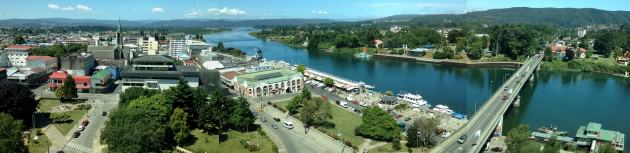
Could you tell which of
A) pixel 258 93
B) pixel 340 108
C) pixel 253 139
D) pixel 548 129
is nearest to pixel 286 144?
pixel 253 139

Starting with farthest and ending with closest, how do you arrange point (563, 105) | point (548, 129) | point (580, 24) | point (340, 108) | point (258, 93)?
1. point (580, 24)
2. point (563, 105)
3. point (258, 93)
4. point (340, 108)
5. point (548, 129)

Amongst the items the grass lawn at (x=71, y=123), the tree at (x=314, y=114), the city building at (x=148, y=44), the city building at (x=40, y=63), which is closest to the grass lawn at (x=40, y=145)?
the grass lawn at (x=71, y=123)

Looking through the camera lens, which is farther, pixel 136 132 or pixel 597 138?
pixel 597 138

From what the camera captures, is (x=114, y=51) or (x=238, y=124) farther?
(x=114, y=51)

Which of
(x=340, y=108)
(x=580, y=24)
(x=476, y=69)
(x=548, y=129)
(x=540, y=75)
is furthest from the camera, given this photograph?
(x=580, y=24)

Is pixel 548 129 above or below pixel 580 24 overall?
below

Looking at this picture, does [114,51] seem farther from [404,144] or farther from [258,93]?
[404,144]

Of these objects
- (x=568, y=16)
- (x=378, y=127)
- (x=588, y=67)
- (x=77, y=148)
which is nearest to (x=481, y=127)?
(x=378, y=127)

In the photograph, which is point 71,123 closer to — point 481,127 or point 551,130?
point 481,127
